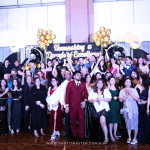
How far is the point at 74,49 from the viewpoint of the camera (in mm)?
7223

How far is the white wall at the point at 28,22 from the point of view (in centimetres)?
880

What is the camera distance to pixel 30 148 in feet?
9.87

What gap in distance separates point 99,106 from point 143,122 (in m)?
Result: 1.03

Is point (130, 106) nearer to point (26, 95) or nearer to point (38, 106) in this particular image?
point (38, 106)

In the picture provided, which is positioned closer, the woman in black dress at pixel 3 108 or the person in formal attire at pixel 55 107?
the person in formal attire at pixel 55 107

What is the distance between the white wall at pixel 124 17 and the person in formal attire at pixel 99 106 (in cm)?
588

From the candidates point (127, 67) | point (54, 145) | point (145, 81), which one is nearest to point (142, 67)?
point (127, 67)

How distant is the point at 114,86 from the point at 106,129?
38.9 inches

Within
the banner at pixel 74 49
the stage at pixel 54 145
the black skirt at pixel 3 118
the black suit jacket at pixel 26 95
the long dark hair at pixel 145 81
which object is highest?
the banner at pixel 74 49

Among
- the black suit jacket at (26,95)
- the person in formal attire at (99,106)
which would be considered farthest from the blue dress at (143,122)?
the black suit jacket at (26,95)

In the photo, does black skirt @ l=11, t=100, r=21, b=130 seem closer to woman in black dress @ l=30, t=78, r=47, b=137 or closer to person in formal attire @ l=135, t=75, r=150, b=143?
woman in black dress @ l=30, t=78, r=47, b=137

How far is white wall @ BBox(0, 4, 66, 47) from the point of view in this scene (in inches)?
346

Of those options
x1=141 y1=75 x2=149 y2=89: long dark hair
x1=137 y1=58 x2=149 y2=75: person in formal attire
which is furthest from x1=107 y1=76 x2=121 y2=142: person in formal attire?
x1=137 y1=58 x2=149 y2=75: person in formal attire

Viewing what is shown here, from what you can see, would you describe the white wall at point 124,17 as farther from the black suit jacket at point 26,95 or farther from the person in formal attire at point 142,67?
the black suit jacket at point 26,95
